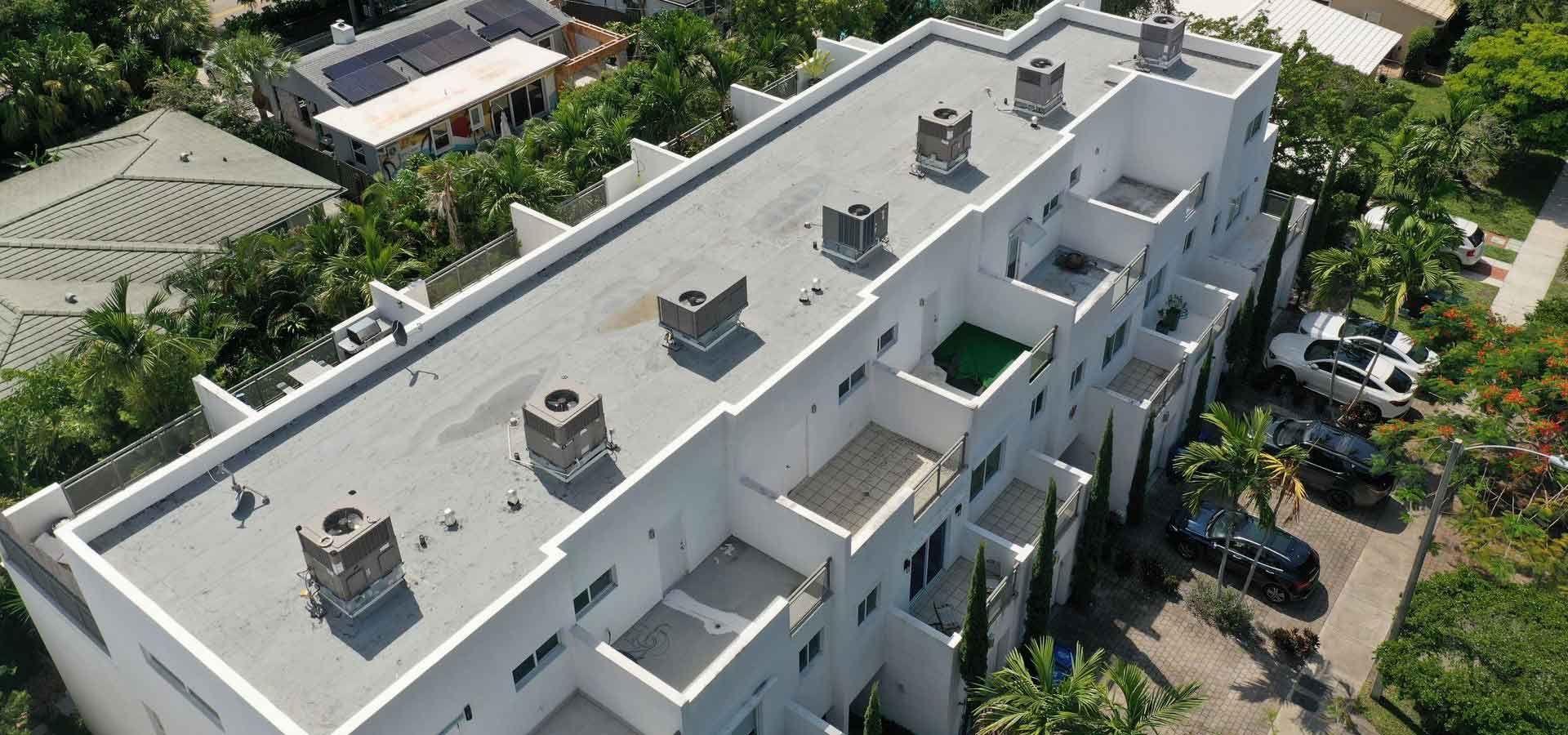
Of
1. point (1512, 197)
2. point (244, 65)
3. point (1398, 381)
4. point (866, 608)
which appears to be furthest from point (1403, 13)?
point (244, 65)

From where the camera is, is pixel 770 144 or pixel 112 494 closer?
pixel 112 494

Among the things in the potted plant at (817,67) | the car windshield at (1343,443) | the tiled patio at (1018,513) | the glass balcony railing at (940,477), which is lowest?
the car windshield at (1343,443)

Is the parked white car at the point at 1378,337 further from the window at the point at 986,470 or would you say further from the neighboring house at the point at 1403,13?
the neighboring house at the point at 1403,13

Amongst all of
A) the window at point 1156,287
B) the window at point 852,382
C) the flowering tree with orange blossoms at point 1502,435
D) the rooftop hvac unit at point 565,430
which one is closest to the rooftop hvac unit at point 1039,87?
the window at point 1156,287

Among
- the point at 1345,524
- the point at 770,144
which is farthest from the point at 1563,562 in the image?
the point at 770,144

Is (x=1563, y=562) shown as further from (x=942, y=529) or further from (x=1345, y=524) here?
(x=942, y=529)

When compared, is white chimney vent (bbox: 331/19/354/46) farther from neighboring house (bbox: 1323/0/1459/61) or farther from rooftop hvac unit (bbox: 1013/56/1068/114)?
neighboring house (bbox: 1323/0/1459/61)
